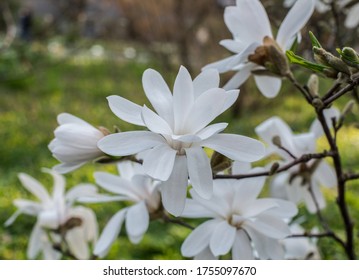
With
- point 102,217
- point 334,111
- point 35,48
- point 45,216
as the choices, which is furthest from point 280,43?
point 35,48

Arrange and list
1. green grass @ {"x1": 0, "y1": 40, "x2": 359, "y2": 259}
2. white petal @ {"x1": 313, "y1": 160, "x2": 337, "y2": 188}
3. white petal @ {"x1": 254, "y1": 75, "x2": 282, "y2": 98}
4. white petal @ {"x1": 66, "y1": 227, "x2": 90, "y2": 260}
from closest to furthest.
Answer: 1. white petal @ {"x1": 254, "y1": 75, "x2": 282, "y2": 98}
2. white petal @ {"x1": 313, "y1": 160, "x2": 337, "y2": 188}
3. white petal @ {"x1": 66, "y1": 227, "x2": 90, "y2": 260}
4. green grass @ {"x1": 0, "y1": 40, "x2": 359, "y2": 259}

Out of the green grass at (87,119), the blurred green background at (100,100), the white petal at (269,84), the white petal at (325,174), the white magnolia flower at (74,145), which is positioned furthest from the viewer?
the blurred green background at (100,100)

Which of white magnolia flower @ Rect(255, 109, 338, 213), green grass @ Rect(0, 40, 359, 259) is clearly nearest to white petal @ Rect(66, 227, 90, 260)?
white magnolia flower @ Rect(255, 109, 338, 213)

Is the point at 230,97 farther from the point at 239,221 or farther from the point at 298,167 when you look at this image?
the point at 298,167

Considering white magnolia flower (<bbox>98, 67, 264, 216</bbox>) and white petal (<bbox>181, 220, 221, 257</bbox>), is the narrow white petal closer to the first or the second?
white magnolia flower (<bbox>98, 67, 264, 216</bbox>)

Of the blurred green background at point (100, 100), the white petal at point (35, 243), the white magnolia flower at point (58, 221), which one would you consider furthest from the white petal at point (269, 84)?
the blurred green background at point (100, 100)

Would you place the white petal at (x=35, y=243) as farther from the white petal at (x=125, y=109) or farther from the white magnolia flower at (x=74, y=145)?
the white petal at (x=125, y=109)

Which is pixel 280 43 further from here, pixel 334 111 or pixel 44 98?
pixel 44 98
